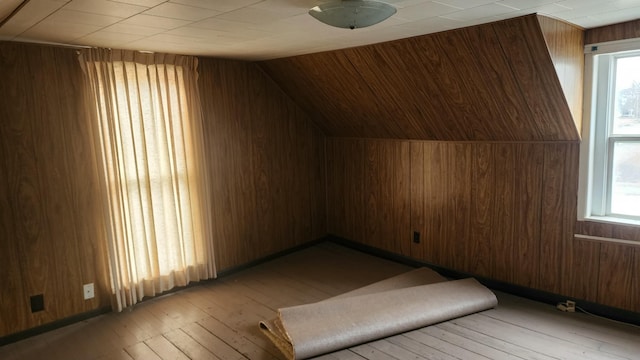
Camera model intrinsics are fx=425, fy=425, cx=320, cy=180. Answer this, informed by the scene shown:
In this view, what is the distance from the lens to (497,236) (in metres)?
3.57

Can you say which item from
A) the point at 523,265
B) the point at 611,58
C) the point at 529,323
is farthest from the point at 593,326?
the point at 611,58

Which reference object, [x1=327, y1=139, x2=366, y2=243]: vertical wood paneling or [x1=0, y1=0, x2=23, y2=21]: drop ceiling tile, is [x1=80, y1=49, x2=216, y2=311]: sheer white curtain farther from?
[x1=327, y1=139, x2=366, y2=243]: vertical wood paneling

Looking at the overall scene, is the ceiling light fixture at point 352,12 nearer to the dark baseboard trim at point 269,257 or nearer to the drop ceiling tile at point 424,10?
the drop ceiling tile at point 424,10

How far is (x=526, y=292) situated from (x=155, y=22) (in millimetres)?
3303

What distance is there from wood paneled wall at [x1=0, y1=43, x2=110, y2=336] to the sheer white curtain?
0.13 metres

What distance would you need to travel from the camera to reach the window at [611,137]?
293 cm

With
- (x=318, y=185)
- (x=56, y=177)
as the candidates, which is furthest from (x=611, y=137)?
(x=56, y=177)

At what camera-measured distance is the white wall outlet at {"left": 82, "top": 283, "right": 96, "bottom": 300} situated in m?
3.27

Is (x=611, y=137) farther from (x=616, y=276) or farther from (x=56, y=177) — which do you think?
(x=56, y=177)

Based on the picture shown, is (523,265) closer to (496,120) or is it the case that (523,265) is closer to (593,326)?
(593,326)

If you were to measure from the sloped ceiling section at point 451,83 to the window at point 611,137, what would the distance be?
0.52 feet

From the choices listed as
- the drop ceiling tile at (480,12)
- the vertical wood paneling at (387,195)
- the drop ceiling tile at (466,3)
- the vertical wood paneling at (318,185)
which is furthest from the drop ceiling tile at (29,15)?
the vertical wood paneling at (387,195)

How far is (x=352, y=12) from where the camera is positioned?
195 cm

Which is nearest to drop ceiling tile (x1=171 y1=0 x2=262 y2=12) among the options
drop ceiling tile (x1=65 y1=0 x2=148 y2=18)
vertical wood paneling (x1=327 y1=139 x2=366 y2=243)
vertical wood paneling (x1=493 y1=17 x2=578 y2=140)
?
drop ceiling tile (x1=65 y1=0 x2=148 y2=18)
